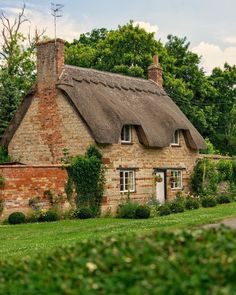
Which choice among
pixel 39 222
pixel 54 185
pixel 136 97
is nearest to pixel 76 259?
pixel 39 222

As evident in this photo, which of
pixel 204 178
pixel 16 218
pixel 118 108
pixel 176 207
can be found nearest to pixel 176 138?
pixel 204 178

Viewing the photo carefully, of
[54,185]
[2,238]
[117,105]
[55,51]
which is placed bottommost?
[2,238]

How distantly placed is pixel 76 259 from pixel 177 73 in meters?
45.2

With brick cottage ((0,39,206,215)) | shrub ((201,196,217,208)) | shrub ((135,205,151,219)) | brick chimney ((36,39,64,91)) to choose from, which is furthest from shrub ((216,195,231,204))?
brick chimney ((36,39,64,91))

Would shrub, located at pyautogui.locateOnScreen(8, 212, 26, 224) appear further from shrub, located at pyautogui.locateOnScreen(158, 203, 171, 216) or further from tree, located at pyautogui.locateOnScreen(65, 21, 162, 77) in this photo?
tree, located at pyautogui.locateOnScreen(65, 21, 162, 77)

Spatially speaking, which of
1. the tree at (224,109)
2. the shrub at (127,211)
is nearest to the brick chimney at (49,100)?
the shrub at (127,211)

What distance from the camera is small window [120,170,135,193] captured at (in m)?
29.9

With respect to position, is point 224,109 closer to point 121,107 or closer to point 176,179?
point 176,179

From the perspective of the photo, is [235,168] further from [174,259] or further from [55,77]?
[174,259]

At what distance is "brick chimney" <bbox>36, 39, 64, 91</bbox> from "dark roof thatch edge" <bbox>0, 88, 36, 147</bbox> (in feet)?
3.13

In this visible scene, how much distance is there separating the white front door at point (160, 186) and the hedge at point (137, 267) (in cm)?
Result: 2468

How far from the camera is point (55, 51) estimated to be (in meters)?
30.2

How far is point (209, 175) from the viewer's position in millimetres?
35562

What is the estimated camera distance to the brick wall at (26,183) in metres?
25.3
